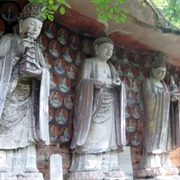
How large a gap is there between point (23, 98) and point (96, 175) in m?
1.75

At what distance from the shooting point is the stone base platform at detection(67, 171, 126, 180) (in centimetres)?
611

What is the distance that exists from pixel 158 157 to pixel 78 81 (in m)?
2.30

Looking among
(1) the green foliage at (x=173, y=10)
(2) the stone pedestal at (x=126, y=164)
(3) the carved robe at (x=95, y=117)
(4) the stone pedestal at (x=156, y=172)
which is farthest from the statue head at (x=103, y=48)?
(1) the green foliage at (x=173, y=10)

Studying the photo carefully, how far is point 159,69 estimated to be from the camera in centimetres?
788

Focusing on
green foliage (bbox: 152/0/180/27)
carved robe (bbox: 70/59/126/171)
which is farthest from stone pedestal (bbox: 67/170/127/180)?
green foliage (bbox: 152/0/180/27)

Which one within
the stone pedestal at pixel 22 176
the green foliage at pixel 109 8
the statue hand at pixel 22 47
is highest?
the green foliage at pixel 109 8

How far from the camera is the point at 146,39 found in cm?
782

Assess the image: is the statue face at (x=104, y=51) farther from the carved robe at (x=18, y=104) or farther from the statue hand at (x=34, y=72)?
the statue hand at (x=34, y=72)

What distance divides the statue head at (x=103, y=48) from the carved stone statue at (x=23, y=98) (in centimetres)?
158

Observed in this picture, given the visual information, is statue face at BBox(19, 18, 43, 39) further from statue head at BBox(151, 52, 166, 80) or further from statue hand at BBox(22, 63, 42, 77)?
statue head at BBox(151, 52, 166, 80)

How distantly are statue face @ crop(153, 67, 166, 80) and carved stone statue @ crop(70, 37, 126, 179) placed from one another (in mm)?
1350

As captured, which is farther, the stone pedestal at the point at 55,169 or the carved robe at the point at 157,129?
the carved robe at the point at 157,129

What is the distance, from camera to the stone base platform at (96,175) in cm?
611

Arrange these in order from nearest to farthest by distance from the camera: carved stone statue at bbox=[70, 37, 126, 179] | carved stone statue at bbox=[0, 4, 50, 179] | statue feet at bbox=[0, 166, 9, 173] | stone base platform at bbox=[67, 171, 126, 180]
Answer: statue feet at bbox=[0, 166, 9, 173] < carved stone statue at bbox=[0, 4, 50, 179] < stone base platform at bbox=[67, 171, 126, 180] < carved stone statue at bbox=[70, 37, 126, 179]
